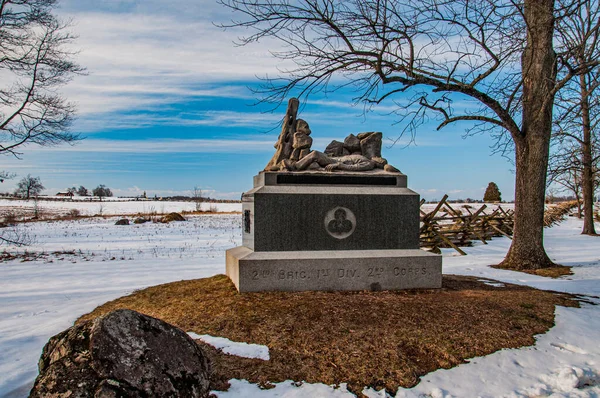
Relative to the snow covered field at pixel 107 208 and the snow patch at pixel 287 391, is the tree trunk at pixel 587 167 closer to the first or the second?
the snow patch at pixel 287 391

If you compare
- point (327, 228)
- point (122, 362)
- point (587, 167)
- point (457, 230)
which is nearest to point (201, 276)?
point (327, 228)

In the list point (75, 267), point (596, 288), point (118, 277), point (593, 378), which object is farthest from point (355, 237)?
point (75, 267)

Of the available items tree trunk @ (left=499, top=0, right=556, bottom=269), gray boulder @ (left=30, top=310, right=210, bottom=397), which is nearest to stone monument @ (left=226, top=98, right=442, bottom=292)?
gray boulder @ (left=30, top=310, right=210, bottom=397)

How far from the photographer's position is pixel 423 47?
8.23 metres

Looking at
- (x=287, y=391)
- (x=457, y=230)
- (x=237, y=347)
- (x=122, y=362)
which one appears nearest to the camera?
(x=122, y=362)

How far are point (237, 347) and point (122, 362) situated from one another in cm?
148

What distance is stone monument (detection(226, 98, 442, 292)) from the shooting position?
20.2 feet

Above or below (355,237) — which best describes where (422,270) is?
below

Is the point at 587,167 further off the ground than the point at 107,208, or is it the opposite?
the point at 587,167

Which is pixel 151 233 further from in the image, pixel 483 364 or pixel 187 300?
pixel 483 364

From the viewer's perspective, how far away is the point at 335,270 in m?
6.24

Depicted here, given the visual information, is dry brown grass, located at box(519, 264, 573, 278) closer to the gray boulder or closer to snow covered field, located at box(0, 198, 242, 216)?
the gray boulder

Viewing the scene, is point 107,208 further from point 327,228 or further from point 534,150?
point 534,150

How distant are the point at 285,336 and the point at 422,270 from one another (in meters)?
3.02
